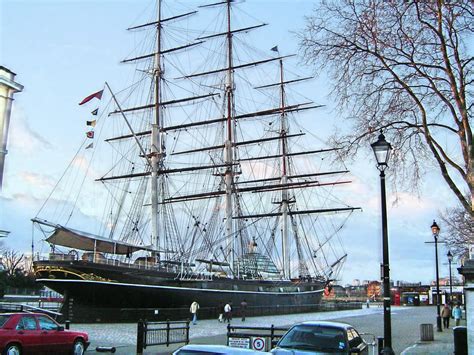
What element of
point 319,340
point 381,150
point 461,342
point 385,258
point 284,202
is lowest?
point 461,342

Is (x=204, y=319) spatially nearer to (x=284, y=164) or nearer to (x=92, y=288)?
(x=92, y=288)

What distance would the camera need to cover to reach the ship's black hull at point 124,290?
128 ft

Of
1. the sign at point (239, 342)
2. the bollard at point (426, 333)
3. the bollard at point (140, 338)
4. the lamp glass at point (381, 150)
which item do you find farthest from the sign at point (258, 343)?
the bollard at point (426, 333)

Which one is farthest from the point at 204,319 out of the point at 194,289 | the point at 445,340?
the point at 445,340

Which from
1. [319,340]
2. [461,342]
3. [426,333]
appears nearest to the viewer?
[319,340]

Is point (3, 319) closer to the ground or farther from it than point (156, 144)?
closer to the ground

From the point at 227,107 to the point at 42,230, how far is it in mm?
27685

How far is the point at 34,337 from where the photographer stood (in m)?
15.4

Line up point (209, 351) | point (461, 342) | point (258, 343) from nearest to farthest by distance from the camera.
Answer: point (209, 351)
point (461, 342)
point (258, 343)

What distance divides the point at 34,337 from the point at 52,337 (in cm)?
79

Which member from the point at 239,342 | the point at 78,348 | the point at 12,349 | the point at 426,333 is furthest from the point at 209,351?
the point at 426,333

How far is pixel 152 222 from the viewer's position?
163 ft

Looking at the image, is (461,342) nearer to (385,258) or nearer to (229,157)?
(385,258)

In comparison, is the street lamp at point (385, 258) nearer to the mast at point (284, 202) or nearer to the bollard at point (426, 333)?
the bollard at point (426, 333)
